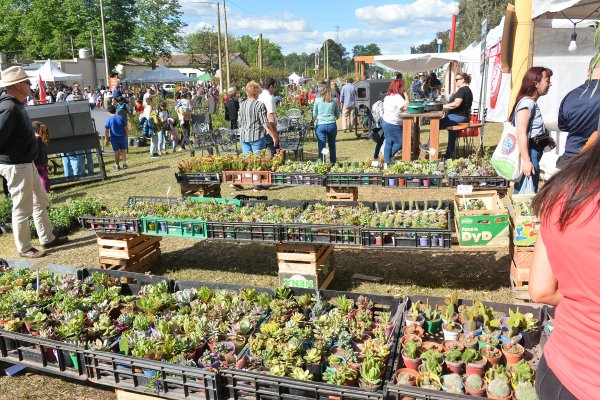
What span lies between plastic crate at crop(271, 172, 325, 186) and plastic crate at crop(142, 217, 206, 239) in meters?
1.82

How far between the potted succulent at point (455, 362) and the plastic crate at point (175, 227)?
270 cm

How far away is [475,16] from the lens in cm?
4416

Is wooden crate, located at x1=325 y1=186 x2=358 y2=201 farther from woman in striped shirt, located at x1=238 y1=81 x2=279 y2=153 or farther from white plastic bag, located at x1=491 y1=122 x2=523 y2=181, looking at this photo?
white plastic bag, located at x1=491 y1=122 x2=523 y2=181

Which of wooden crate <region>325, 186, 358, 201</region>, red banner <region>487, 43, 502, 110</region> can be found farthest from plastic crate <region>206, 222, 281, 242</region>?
red banner <region>487, 43, 502, 110</region>

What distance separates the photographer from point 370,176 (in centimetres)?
579

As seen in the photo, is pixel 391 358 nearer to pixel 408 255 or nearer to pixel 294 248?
pixel 294 248

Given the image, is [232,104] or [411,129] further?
[232,104]

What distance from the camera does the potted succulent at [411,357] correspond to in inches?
103

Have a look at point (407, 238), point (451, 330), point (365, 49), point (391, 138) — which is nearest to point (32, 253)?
point (407, 238)

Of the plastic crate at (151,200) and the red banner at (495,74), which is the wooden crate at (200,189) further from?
the red banner at (495,74)

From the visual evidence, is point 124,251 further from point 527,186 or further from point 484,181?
point 527,186

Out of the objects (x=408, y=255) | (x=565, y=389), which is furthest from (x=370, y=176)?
(x=565, y=389)

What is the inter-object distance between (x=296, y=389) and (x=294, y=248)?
211 cm

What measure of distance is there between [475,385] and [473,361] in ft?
0.74
